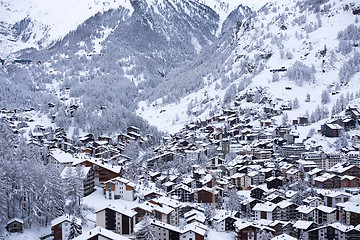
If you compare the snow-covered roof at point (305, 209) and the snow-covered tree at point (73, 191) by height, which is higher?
the snow-covered tree at point (73, 191)

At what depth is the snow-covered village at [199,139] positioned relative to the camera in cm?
4188

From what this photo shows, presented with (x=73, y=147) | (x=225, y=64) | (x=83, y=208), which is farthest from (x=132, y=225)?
(x=225, y=64)

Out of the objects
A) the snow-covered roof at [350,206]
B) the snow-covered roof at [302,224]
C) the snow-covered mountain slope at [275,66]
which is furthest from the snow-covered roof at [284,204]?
the snow-covered mountain slope at [275,66]

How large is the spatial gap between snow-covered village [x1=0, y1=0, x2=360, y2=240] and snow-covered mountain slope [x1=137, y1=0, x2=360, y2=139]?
523 millimetres

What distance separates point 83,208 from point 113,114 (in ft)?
221

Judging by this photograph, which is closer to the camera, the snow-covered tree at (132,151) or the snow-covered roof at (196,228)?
the snow-covered roof at (196,228)

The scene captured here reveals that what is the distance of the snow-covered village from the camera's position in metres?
41.9

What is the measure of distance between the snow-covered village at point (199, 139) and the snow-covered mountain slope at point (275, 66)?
1.72 ft

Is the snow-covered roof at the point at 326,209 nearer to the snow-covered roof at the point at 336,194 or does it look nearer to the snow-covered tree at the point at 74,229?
the snow-covered roof at the point at 336,194

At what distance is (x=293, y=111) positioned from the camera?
103 meters

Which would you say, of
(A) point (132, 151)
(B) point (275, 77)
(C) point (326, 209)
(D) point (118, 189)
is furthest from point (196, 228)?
(B) point (275, 77)

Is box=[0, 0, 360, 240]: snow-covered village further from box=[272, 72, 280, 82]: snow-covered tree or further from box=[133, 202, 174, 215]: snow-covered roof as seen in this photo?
box=[272, 72, 280, 82]: snow-covered tree

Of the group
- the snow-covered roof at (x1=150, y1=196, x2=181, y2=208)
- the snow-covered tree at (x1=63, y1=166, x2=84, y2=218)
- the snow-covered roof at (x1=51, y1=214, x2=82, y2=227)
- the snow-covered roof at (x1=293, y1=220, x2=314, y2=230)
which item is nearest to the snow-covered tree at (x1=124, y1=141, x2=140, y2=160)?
the snow-covered roof at (x1=150, y1=196, x2=181, y2=208)

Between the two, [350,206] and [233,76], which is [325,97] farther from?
[350,206]
